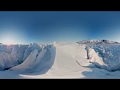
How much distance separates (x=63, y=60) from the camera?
2.82 m

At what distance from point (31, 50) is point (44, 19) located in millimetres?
389

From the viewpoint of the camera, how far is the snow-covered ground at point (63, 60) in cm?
274

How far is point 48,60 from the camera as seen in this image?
9.41ft

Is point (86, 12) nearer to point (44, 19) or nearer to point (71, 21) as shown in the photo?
point (71, 21)

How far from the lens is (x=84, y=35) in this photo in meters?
2.77

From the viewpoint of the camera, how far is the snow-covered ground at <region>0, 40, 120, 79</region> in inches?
108
